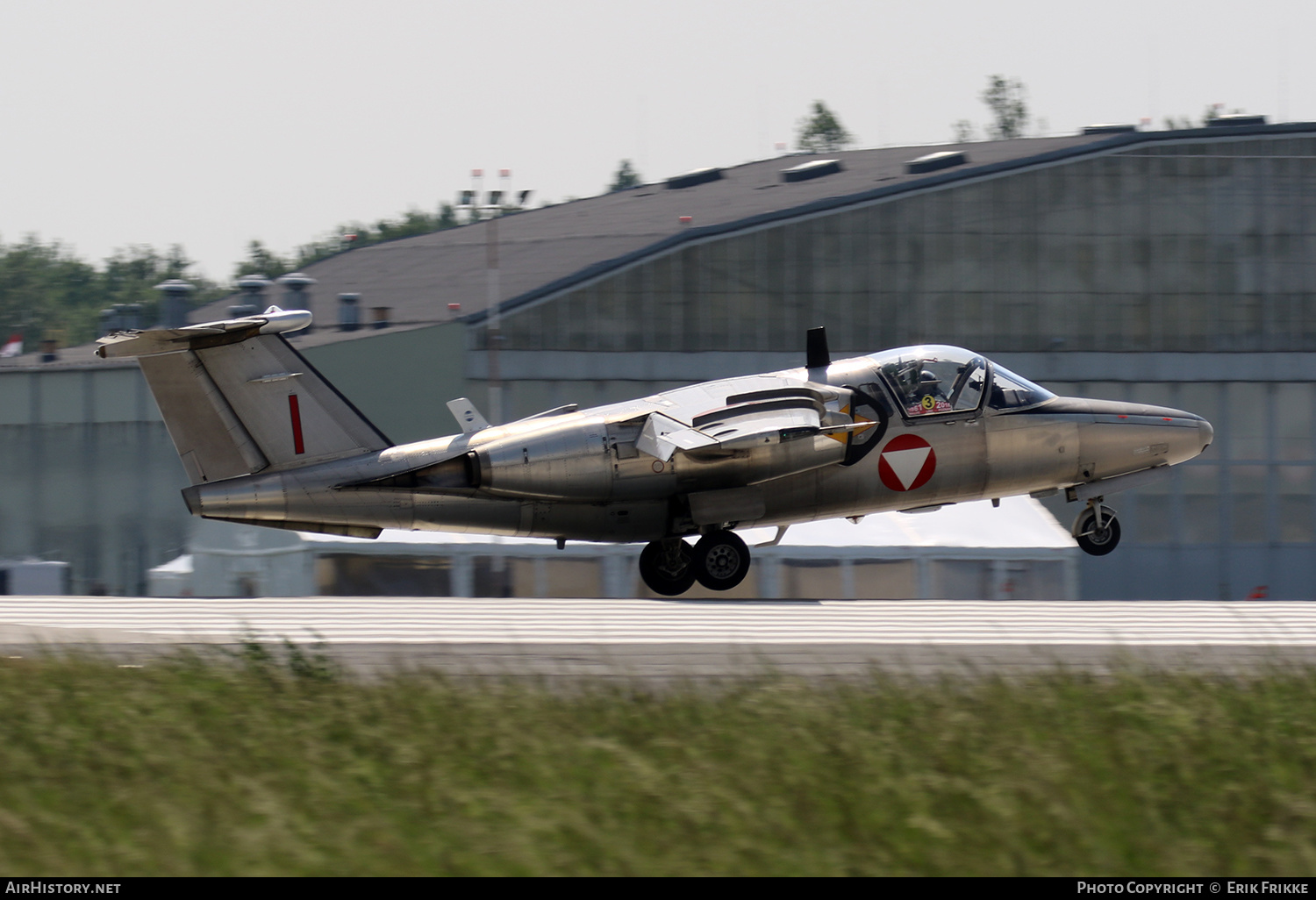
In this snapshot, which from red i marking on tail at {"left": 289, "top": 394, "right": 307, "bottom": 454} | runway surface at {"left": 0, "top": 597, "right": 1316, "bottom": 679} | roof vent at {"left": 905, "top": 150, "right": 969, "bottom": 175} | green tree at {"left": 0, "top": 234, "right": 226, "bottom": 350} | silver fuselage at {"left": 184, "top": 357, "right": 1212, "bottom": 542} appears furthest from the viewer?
green tree at {"left": 0, "top": 234, "right": 226, "bottom": 350}

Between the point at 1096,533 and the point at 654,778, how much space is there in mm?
13857

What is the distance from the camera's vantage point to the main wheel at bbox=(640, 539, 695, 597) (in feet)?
66.6

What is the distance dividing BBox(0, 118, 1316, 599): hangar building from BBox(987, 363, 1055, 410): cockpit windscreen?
21.1 metres

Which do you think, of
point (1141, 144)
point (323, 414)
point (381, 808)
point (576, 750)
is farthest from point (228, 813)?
point (1141, 144)

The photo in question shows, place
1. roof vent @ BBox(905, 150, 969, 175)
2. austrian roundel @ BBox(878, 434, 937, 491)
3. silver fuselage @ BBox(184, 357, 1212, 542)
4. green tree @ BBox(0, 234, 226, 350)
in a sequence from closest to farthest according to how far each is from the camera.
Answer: silver fuselage @ BBox(184, 357, 1212, 542), austrian roundel @ BBox(878, 434, 937, 491), roof vent @ BBox(905, 150, 969, 175), green tree @ BBox(0, 234, 226, 350)

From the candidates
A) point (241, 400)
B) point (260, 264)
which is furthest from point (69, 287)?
point (241, 400)

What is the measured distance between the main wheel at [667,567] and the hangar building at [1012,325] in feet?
71.4

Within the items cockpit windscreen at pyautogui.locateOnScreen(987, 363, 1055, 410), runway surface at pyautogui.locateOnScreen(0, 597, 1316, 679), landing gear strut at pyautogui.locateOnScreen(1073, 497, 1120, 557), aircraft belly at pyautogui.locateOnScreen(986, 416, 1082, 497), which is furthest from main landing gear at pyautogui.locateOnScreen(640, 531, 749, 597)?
landing gear strut at pyautogui.locateOnScreen(1073, 497, 1120, 557)

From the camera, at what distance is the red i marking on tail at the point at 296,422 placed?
18250 mm

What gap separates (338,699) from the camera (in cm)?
1160

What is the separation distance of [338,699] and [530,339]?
3119 centimetres

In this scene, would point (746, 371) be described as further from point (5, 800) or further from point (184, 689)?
point (5, 800)

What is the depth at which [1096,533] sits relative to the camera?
69.5 feet

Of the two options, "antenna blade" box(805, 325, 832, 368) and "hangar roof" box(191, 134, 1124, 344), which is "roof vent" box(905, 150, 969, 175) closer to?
"hangar roof" box(191, 134, 1124, 344)
